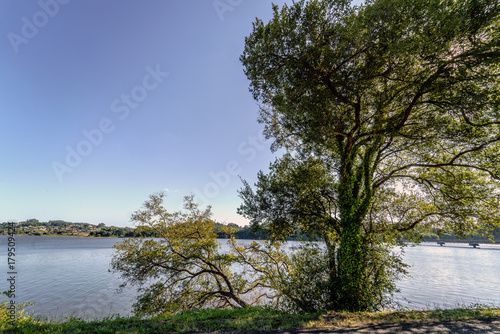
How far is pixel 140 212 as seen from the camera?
1327 cm

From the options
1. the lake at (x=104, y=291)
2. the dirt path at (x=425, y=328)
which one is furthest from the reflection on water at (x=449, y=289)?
the dirt path at (x=425, y=328)

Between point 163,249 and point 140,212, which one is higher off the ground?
point 140,212

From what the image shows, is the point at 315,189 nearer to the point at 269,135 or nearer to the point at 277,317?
the point at 269,135

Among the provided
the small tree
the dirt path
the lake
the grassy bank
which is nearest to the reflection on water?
the lake

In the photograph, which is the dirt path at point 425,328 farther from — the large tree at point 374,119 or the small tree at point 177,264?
the small tree at point 177,264

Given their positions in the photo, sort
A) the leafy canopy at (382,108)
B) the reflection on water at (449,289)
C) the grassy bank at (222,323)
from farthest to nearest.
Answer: the reflection on water at (449,289) → the leafy canopy at (382,108) → the grassy bank at (222,323)

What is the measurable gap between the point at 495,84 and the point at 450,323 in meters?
8.05

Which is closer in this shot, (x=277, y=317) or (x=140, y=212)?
(x=277, y=317)

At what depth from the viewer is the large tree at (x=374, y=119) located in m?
6.25

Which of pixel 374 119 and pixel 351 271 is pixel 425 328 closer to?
pixel 351 271

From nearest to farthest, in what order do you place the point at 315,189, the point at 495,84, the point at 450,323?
the point at 450,323
the point at 495,84
the point at 315,189

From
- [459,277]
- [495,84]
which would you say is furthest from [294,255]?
[459,277]

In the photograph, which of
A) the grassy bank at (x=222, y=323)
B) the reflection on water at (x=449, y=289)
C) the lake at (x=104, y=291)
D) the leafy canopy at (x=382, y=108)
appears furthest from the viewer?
the reflection on water at (x=449, y=289)

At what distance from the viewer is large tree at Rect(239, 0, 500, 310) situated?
625 centimetres
